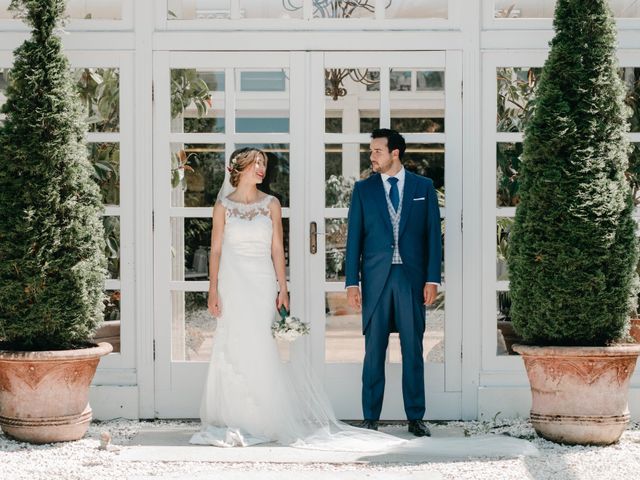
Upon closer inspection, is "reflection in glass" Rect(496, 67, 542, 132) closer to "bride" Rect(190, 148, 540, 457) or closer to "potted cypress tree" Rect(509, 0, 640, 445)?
"potted cypress tree" Rect(509, 0, 640, 445)

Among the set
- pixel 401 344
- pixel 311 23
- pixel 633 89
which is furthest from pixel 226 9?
pixel 633 89

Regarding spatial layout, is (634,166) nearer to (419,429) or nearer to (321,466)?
(419,429)

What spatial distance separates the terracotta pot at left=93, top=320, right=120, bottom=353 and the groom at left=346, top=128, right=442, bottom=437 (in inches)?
57.6

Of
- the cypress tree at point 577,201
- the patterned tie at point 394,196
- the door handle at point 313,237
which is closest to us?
the cypress tree at point 577,201

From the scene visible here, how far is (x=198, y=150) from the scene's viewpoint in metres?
6.19

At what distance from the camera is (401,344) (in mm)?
5816

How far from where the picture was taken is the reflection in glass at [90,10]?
6.21 meters

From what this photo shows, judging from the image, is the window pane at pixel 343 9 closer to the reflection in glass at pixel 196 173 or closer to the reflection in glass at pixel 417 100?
the reflection in glass at pixel 417 100

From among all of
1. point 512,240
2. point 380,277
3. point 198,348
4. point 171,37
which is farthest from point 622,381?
point 171,37

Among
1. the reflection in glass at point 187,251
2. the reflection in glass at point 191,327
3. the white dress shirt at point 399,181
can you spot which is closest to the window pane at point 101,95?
the reflection in glass at point 187,251

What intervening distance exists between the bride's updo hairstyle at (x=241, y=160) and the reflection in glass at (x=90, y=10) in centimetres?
120

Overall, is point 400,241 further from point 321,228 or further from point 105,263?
point 105,263

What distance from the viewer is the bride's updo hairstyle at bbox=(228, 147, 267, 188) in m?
5.78

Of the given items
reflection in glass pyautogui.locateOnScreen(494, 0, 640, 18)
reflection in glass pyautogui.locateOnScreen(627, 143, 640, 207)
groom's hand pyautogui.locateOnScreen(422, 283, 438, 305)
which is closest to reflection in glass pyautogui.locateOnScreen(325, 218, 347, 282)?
groom's hand pyautogui.locateOnScreen(422, 283, 438, 305)
